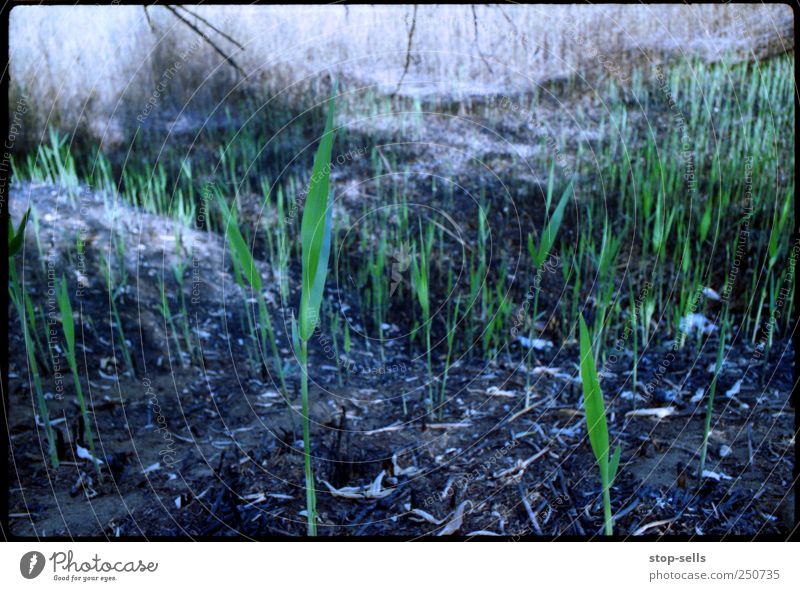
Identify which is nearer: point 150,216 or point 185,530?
point 185,530

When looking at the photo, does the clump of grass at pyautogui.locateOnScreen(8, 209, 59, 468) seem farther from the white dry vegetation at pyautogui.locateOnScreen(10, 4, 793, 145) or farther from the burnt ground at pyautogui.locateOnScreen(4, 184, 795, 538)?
the white dry vegetation at pyautogui.locateOnScreen(10, 4, 793, 145)

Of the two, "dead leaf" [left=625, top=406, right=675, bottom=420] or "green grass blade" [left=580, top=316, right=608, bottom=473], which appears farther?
"dead leaf" [left=625, top=406, right=675, bottom=420]

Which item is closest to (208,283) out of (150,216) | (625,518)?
(150,216)

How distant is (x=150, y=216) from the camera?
0.90 m

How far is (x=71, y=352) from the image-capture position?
80 cm

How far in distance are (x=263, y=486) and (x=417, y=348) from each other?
265 millimetres

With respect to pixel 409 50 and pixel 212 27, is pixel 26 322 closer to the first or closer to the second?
pixel 212 27

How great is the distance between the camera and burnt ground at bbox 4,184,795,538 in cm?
80

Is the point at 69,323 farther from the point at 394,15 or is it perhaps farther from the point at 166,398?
the point at 394,15

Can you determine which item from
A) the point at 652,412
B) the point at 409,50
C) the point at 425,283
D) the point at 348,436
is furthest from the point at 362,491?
the point at 409,50

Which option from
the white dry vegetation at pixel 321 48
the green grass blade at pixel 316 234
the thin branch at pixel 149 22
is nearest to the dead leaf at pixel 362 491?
the green grass blade at pixel 316 234
